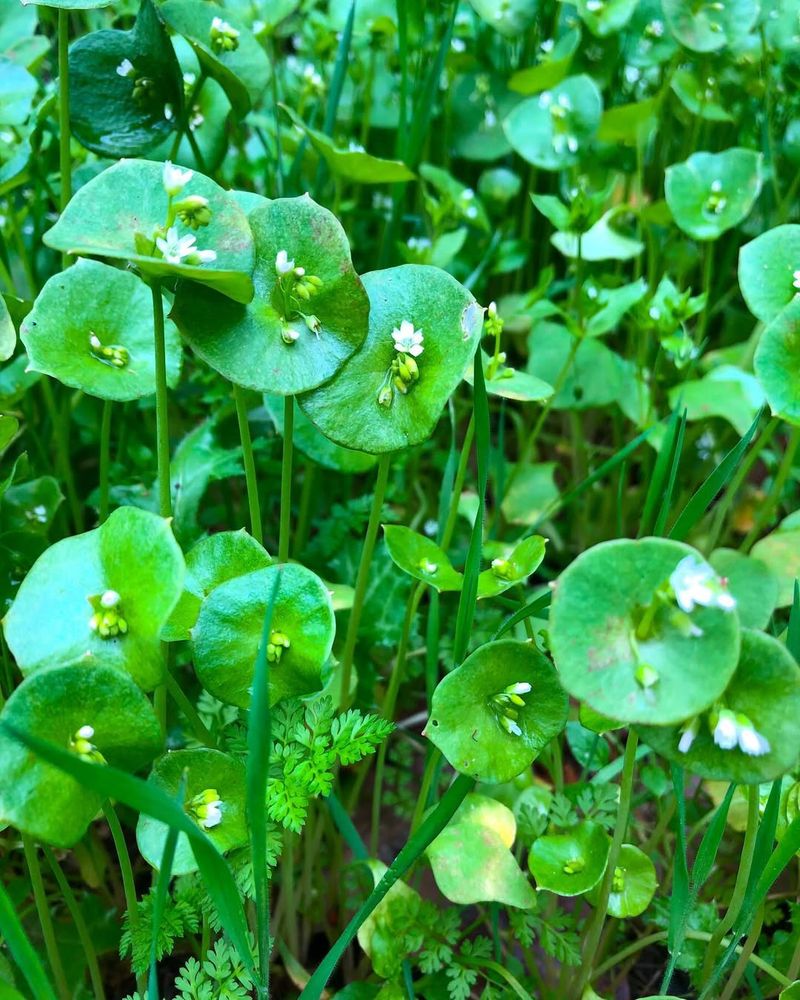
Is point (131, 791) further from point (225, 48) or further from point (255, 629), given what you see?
point (225, 48)

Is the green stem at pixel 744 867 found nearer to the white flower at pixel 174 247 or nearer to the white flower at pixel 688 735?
the white flower at pixel 688 735

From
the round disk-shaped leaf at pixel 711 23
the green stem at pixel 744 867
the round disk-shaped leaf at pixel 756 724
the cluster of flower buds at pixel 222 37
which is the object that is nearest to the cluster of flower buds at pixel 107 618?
the round disk-shaped leaf at pixel 756 724

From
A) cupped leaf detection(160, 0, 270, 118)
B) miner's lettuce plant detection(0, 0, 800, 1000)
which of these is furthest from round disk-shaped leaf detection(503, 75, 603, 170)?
cupped leaf detection(160, 0, 270, 118)

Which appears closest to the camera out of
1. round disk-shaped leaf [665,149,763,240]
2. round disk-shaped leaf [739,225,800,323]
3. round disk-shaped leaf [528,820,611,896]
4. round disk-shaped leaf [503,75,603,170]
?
round disk-shaped leaf [528,820,611,896]

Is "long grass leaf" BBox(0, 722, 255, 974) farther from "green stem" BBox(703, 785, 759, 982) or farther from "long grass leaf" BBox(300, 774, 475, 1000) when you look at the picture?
"green stem" BBox(703, 785, 759, 982)

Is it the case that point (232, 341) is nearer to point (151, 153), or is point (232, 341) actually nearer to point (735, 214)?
point (151, 153)

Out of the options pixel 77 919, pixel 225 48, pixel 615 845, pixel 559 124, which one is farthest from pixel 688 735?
pixel 559 124

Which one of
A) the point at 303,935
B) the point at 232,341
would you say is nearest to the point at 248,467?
the point at 232,341
